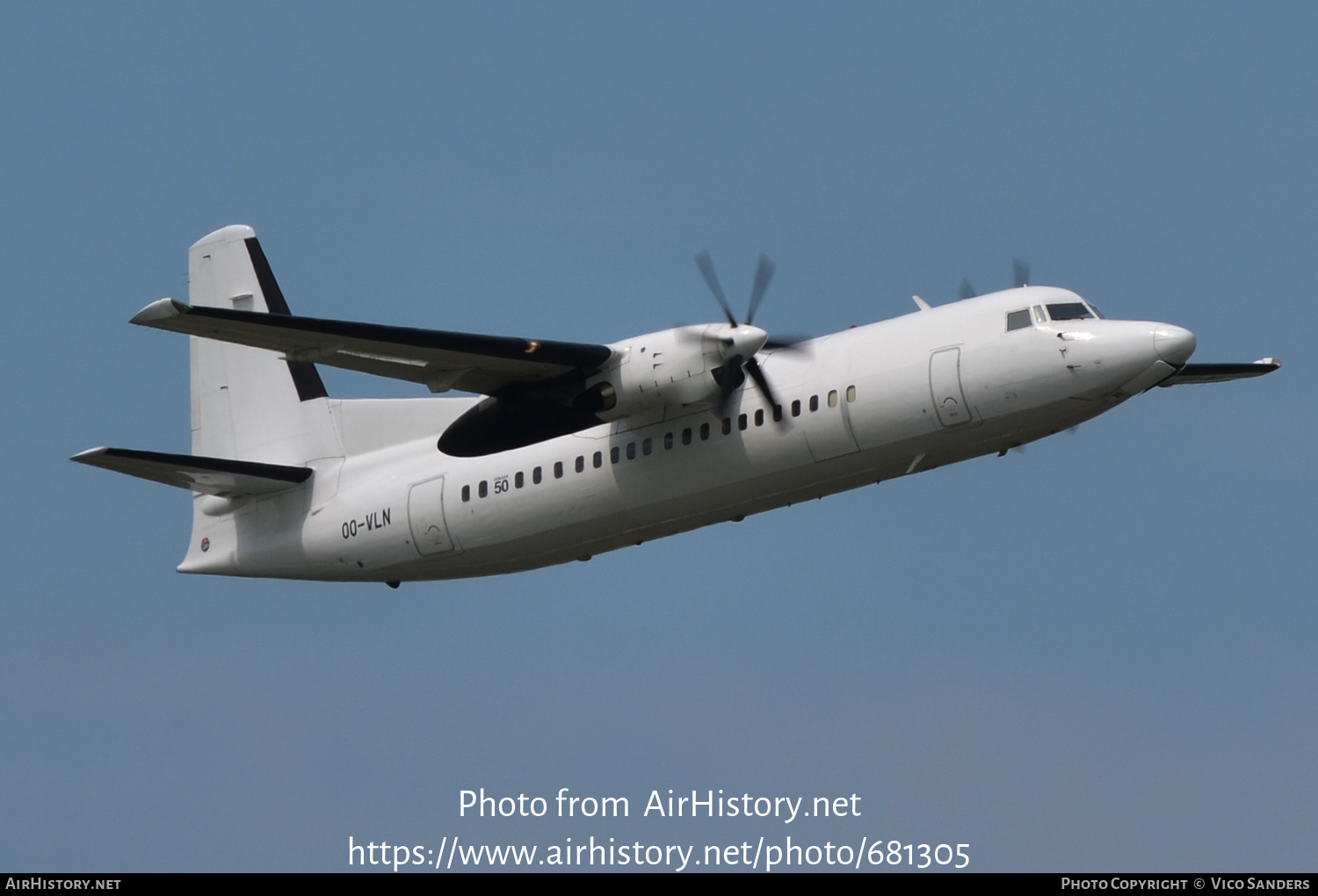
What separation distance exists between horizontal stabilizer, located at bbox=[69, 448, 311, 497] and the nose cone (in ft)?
39.0

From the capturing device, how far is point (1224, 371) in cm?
2503

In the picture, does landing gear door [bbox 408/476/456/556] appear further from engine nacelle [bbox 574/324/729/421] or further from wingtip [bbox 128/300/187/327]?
wingtip [bbox 128/300/187/327]

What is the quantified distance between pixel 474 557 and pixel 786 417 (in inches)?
195

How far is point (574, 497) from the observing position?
23.0m

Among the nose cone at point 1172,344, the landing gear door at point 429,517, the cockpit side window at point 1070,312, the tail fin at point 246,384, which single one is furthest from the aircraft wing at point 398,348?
the nose cone at point 1172,344

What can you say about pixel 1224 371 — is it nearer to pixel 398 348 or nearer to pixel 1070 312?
pixel 1070 312

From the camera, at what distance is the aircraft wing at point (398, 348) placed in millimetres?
20109

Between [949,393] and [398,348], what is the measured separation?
21.1 feet

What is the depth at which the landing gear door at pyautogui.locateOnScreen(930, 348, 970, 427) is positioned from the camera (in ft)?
68.7

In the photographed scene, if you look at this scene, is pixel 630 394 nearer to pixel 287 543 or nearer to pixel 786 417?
pixel 786 417

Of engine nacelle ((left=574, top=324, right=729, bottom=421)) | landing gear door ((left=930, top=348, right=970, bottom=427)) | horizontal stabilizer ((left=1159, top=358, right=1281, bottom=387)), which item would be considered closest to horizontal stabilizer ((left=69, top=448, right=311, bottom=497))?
engine nacelle ((left=574, top=324, right=729, bottom=421))

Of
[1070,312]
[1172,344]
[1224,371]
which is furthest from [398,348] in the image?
[1224,371]

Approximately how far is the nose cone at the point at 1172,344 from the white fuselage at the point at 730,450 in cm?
2

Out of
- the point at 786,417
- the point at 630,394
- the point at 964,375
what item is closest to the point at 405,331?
the point at 630,394
